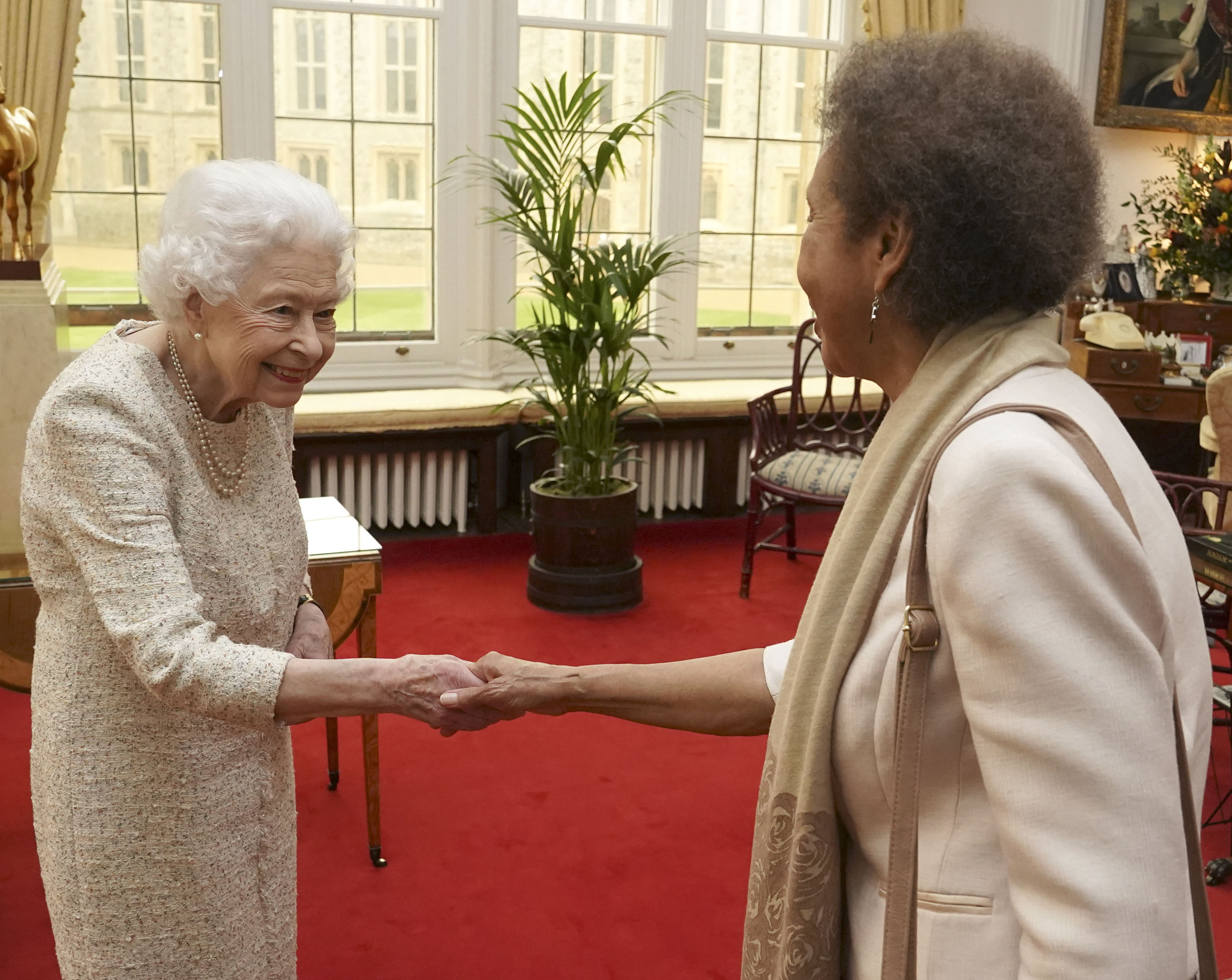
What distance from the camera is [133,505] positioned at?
1.55 metres

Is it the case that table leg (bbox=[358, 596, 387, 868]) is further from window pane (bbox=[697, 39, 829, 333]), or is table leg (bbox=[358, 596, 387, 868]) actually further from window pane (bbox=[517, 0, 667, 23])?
window pane (bbox=[697, 39, 829, 333])

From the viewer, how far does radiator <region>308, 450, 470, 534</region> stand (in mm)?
6039

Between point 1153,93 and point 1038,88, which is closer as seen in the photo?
point 1038,88

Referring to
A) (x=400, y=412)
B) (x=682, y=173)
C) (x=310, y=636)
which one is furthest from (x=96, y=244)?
(x=310, y=636)

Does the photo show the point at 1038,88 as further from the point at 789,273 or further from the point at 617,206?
the point at 789,273

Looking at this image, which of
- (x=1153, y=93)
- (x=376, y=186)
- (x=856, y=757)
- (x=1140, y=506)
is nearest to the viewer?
(x=1140, y=506)

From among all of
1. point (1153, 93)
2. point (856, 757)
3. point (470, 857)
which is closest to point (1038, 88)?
point (856, 757)

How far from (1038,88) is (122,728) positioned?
1391 millimetres

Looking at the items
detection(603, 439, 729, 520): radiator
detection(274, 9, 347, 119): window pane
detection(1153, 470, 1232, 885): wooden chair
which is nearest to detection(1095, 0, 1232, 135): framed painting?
detection(603, 439, 729, 520): radiator

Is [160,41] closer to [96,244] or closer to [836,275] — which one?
[96,244]

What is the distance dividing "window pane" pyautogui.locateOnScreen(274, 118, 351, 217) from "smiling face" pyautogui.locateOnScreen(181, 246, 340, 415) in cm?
468

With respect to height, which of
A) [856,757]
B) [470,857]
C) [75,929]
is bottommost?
[470,857]

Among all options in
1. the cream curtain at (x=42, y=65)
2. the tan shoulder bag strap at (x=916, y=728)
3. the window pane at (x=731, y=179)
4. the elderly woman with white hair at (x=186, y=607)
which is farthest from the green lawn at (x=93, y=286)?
the tan shoulder bag strap at (x=916, y=728)

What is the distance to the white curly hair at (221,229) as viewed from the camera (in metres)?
1.69
